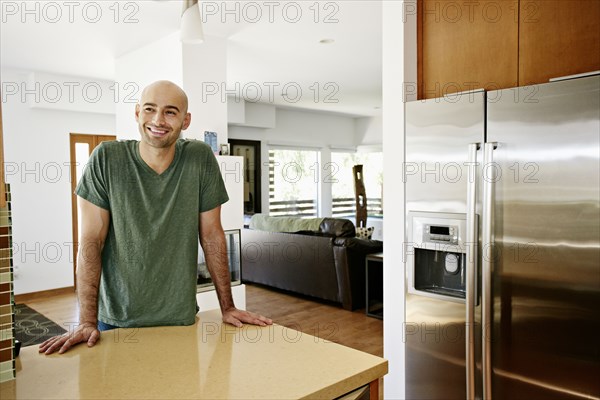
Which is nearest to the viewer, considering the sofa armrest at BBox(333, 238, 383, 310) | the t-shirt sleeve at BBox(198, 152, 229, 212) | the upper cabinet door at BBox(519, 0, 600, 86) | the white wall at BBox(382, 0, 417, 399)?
the t-shirt sleeve at BBox(198, 152, 229, 212)

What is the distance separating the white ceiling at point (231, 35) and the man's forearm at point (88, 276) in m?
2.48

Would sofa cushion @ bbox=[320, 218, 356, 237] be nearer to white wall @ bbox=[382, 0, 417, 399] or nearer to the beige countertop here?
white wall @ bbox=[382, 0, 417, 399]

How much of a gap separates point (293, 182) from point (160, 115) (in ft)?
24.2

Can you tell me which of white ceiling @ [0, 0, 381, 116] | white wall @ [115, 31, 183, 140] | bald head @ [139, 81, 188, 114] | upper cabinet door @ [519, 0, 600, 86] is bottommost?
bald head @ [139, 81, 188, 114]

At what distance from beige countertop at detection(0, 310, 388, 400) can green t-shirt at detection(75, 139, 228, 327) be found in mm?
92

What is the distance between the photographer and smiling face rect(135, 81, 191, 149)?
1337 millimetres

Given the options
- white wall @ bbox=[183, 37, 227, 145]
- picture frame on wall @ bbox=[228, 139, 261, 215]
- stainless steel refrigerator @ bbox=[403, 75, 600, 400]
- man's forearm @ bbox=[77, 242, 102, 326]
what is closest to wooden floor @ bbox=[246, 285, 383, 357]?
stainless steel refrigerator @ bbox=[403, 75, 600, 400]

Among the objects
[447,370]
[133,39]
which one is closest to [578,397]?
[447,370]

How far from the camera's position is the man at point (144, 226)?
1349 mm

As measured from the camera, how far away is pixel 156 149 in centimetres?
137

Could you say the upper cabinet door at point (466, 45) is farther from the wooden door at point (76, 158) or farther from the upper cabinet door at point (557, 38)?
the wooden door at point (76, 158)

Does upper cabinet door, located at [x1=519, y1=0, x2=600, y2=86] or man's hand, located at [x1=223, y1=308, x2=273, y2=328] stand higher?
upper cabinet door, located at [x1=519, y1=0, x2=600, y2=86]

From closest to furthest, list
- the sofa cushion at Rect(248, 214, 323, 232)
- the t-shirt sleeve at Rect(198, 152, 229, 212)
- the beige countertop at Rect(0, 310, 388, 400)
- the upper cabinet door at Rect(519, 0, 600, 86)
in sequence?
the beige countertop at Rect(0, 310, 388, 400) < the t-shirt sleeve at Rect(198, 152, 229, 212) < the upper cabinet door at Rect(519, 0, 600, 86) < the sofa cushion at Rect(248, 214, 323, 232)

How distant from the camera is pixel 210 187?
1.49 metres
